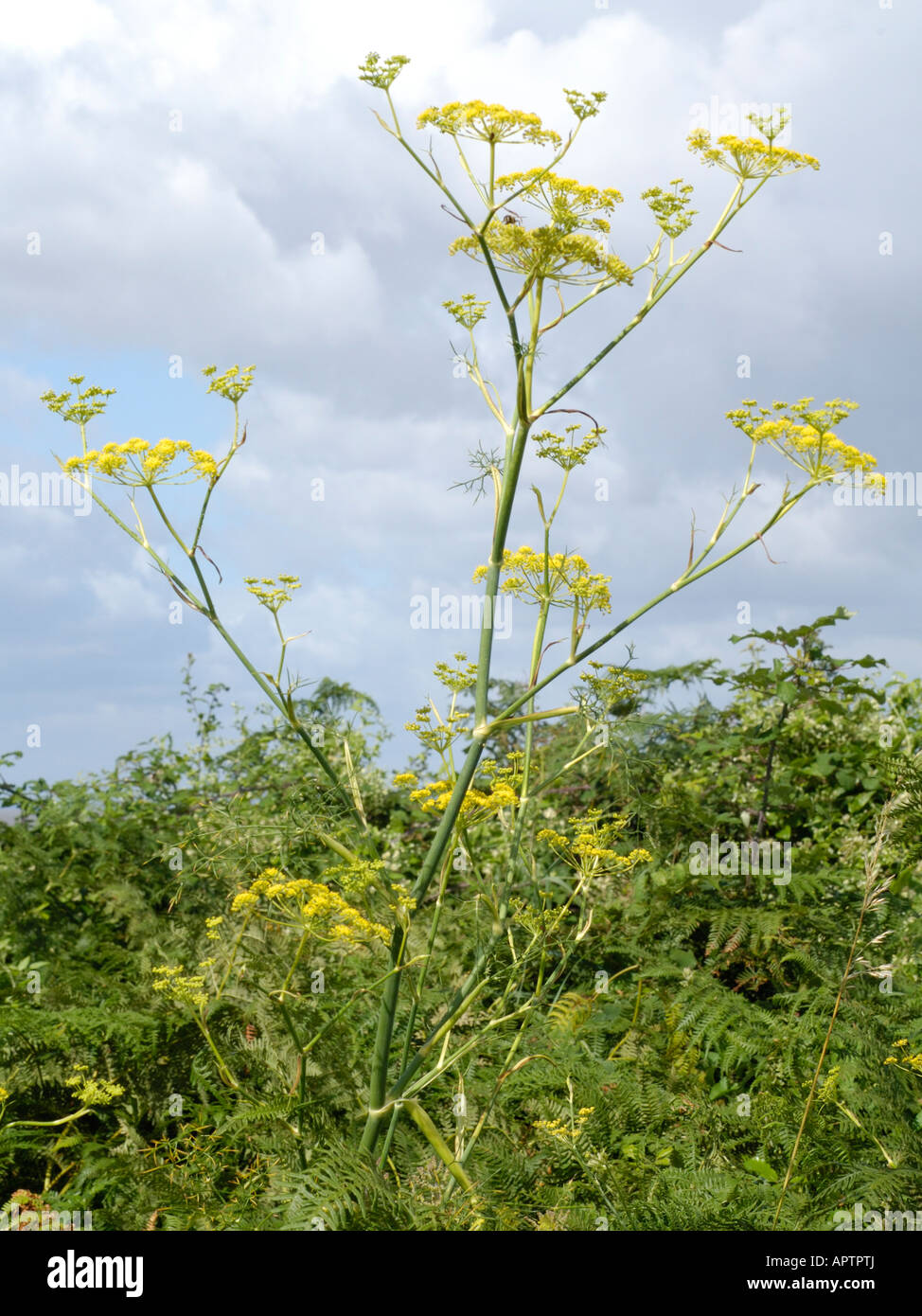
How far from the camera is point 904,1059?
3.45 metres

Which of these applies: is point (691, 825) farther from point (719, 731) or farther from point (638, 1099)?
point (638, 1099)

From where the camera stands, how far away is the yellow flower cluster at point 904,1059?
10.8 ft

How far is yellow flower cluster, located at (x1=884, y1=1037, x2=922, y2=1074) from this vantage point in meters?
3.29

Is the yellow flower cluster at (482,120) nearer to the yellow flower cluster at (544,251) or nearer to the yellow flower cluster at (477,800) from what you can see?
the yellow flower cluster at (544,251)

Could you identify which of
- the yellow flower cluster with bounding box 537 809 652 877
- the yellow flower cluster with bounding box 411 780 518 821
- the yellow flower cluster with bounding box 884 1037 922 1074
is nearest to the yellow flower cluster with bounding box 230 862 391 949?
the yellow flower cluster with bounding box 411 780 518 821

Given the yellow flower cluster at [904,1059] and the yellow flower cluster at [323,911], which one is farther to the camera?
the yellow flower cluster at [904,1059]

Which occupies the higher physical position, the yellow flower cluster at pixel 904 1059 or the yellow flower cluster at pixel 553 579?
the yellow flower cluster at pixel 553 579

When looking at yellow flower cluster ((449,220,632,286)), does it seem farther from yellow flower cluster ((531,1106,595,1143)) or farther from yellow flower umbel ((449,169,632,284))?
yellow flower cluster ((531,1106,595,1143))

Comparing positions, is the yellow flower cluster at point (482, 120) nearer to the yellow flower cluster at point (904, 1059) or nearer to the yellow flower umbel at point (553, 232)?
the yellow flower umbel at point (553, 232)

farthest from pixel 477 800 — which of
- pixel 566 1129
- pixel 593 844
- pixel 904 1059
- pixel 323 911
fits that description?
pixel 904 1059

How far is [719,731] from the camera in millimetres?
7215

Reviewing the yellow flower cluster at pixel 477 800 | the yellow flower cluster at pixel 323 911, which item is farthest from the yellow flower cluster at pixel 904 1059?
the yellow flower cluster at pixel 323 911

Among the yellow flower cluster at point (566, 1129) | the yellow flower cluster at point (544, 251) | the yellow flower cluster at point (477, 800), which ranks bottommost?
the yellow flower cluster at point (566, 1129)
